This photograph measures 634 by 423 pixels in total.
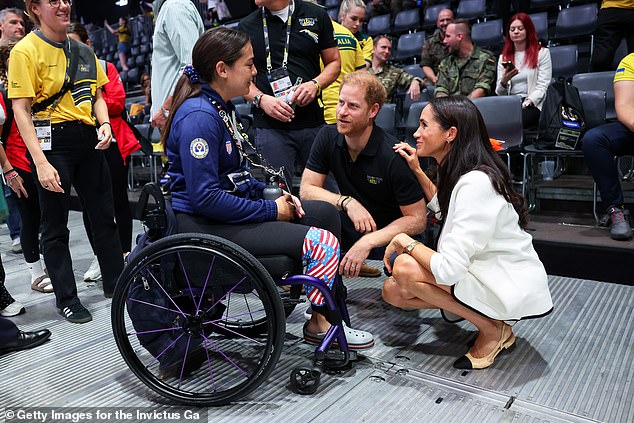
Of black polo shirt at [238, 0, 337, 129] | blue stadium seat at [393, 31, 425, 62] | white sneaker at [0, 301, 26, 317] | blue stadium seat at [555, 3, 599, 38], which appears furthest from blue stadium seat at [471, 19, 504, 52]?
white sneaker at [0, 301, 26, 317]

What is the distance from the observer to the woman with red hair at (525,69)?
340cm

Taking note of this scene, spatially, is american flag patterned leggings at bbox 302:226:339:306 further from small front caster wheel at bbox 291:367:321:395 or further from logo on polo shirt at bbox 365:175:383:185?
logo on polo shirt at bbox 365:175:383:185

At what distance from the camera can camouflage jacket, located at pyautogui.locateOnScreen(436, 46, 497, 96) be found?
364 centimetres

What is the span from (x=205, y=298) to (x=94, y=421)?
437mm

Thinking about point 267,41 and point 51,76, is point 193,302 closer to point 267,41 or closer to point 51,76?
point 51,76

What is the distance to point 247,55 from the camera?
1556 mm

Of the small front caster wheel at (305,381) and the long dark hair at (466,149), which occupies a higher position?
the long dark hair at (466,149)

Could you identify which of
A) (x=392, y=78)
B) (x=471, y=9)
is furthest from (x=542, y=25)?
(x=392, y=78)

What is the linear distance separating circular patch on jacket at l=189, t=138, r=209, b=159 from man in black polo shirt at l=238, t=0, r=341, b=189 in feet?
2.75

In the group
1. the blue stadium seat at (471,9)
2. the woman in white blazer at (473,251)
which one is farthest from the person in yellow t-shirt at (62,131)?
the blue stadium seat at (471,9)

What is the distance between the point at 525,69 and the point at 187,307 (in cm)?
294

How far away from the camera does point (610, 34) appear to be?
342 cm

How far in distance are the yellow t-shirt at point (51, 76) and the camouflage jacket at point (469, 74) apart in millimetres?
2445

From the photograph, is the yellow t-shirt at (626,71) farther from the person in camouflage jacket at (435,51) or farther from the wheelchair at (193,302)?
the wheelchair at (193,302)
